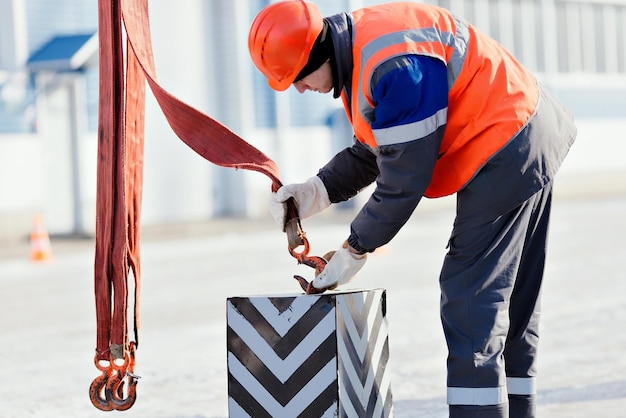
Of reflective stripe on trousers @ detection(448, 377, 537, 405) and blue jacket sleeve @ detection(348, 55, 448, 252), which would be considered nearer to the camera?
blue jacket sleeve @ detection(348, 55, 448, 252)

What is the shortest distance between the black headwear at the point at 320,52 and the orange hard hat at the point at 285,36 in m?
0.02

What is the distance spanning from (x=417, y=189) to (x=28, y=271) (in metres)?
9.22

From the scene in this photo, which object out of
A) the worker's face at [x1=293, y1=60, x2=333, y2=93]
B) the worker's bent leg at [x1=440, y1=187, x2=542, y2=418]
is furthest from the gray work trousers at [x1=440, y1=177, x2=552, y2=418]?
the worker's face at [x1=293, y1=60, x2=333, y2=93]

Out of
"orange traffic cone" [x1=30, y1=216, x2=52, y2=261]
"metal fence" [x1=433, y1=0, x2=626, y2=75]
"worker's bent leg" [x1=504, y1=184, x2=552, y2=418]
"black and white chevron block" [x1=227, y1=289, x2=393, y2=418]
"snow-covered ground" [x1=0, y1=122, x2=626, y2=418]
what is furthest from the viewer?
"metal fence" [x1=433, y1=0, x2=626, y2=75]

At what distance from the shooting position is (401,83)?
3.42m

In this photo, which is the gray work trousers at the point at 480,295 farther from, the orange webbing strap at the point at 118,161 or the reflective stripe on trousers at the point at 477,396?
the orange webbing strap at the point at 118,161

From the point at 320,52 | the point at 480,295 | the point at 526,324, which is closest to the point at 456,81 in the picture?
the point at 320,52

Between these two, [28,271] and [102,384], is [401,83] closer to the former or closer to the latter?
[102,384]

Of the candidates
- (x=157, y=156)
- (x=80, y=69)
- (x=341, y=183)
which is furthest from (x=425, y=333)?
(x=157, y=156)

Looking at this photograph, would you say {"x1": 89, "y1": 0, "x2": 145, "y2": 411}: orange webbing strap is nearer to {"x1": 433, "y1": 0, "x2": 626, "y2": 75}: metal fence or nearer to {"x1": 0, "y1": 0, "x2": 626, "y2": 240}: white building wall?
{"x1": 0, "y1": 0, "x2": 626, "y2": 240}: white building wall

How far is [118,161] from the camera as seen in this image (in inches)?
160

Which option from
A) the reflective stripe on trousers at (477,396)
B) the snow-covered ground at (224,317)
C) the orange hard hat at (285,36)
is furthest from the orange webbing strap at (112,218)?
the reflective stripe on trousers at (477,396)

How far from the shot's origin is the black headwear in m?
3.62

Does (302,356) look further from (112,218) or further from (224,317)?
(224,317)
